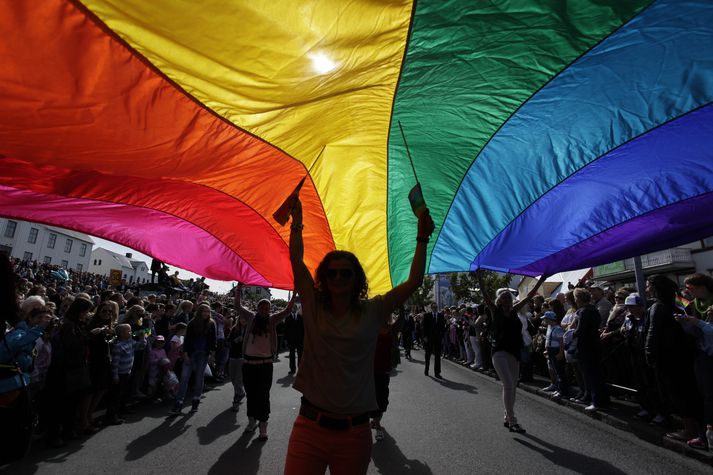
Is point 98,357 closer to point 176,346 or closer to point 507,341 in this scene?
point 176,346

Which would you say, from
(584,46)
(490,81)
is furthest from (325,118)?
(584,46)

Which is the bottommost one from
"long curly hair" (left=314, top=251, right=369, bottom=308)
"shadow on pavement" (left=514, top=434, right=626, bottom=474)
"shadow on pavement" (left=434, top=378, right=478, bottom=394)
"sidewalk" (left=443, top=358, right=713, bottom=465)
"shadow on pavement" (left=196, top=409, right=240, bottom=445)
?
"shadow on pavement" (left=196, top=409, right=240, bottom=445)

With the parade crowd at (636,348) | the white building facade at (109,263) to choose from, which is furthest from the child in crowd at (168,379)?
the white building facade at (109,263)

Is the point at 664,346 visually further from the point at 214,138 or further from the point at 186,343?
the point at 186,343

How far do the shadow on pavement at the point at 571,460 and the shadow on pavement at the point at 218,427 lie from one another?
4.55 meters

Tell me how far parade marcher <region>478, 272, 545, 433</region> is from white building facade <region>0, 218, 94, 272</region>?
43.7 m

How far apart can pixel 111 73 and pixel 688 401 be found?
736 centimetres

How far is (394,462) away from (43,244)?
59104 mm

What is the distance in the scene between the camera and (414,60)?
2625 mm

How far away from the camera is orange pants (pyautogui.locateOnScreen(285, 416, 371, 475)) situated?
211cm

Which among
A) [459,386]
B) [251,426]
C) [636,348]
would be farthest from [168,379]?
[636,348]

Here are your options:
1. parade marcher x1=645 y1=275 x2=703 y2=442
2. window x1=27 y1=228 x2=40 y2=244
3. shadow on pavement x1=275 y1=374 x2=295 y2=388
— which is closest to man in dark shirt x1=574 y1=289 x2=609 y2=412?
parade marcher x1=645 y1=275 x2=703 y2=442

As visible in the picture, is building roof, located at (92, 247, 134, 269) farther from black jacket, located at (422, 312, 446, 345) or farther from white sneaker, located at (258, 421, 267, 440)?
white sneaker, located at (258, 421, 267, 440)

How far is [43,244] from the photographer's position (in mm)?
48688
